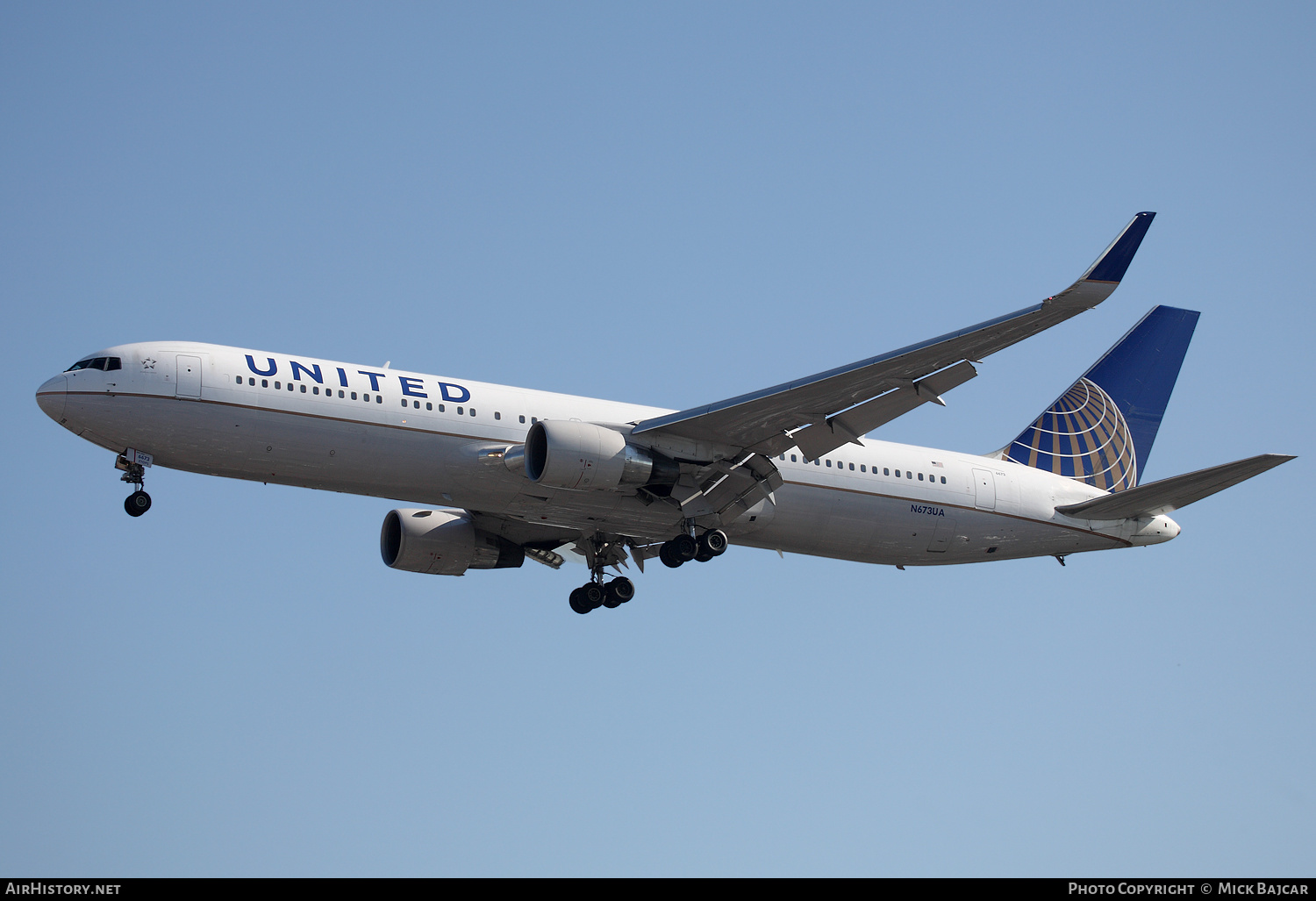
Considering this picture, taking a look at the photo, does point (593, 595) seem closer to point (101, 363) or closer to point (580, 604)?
point (580, 604)

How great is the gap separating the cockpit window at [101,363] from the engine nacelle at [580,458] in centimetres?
861

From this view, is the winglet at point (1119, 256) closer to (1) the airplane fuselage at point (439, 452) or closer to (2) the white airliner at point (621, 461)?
(2) the white airliner at point (621, 461)

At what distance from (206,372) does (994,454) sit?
20593 millimetres

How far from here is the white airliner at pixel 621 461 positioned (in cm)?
2730

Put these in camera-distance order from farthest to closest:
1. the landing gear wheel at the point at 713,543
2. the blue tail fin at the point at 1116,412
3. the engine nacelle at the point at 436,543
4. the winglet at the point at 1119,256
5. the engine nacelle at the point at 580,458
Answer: the blue tail fin at the point at 1116,412 → the engine nacelle at the point at 436,543 → the landing gear wheel at the point at 713,543 → the engine nacelle at the point at 580,458 → the winglet at the point at 1119,256

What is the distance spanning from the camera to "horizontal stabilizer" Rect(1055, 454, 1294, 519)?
29391 millimetres

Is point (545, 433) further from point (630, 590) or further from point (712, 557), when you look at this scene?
point (630, 590)

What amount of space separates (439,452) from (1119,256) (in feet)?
46.6

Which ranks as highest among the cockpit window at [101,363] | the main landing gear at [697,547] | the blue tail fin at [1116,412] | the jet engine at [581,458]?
the blue tail fin at [1116,412]

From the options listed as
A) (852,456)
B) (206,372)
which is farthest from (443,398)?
(852,456)

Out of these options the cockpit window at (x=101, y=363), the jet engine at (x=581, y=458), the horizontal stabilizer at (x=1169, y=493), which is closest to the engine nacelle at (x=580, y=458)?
the jet engine at (x=581, y=458)

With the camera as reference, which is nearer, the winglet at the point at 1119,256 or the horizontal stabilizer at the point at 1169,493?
the winglet at the point at 1119,256

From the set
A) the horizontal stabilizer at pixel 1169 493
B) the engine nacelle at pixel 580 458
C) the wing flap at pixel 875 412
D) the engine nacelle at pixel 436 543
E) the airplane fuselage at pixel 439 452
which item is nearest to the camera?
the wing flap at pixel 875 412

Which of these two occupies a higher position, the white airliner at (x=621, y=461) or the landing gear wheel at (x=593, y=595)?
the white airliner at (x=621, y=461)
